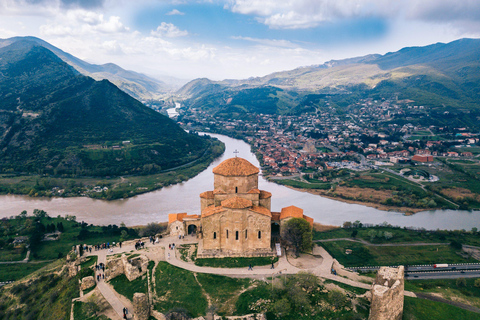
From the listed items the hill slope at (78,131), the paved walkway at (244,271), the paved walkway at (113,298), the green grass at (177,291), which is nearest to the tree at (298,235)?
the paved walkway at (244,271)

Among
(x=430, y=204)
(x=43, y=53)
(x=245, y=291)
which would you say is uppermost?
(x=43, y=53)

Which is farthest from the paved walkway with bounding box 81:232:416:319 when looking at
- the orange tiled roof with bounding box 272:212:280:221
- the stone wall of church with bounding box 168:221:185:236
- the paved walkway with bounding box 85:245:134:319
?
the orange tiled roof with bounding box 272:212:280:221

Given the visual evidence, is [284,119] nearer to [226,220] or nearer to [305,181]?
[305,181]

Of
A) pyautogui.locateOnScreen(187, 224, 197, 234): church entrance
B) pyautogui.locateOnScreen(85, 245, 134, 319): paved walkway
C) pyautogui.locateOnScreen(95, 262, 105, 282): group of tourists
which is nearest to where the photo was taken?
pyautogui.locateOnScreen(85, 245, 134, 319): paved walkway

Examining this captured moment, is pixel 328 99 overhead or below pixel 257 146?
overhead

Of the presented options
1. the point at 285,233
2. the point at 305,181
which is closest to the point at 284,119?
the point at 305,181

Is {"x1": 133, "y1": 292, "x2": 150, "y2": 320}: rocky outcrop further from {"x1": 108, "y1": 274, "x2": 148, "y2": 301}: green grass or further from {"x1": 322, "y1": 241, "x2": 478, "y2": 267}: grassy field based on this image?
{"x1": 322, "y1": 241, "x2": 478, "y2": 267}: grassy field

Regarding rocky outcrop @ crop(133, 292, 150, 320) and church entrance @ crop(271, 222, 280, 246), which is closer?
rocky outcrop @ crop(133, 292, 150, 320)
